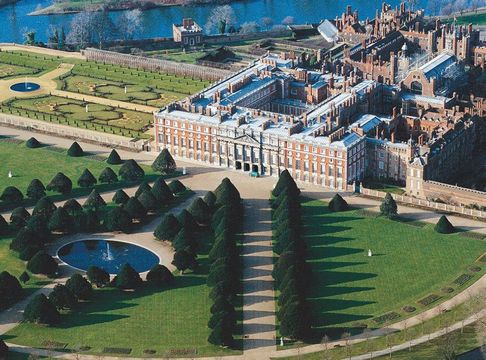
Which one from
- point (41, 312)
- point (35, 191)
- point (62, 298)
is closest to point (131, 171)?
point (35, 191)

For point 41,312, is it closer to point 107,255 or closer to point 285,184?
point 107,255

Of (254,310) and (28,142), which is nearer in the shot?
(254,310)

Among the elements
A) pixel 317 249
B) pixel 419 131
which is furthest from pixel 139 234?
pixel 419 131

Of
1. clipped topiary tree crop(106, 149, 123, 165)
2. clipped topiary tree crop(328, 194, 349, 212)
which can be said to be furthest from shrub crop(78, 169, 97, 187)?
clipped topiary tree crop(328, 194, 349, 212)

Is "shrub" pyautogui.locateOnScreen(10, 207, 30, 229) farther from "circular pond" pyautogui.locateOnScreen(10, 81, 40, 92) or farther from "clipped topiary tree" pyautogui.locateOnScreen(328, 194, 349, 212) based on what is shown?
"circular pond" pyautogui.locateOnScreen(10, 81, 40, 92)

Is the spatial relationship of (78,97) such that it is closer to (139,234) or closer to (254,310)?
(139,234)

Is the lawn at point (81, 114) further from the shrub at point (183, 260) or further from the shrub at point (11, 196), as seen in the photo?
the shrub at point (183, 260)
